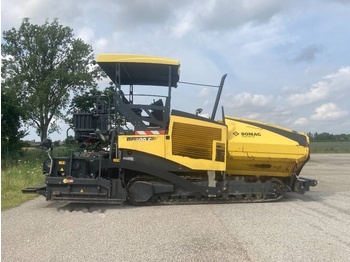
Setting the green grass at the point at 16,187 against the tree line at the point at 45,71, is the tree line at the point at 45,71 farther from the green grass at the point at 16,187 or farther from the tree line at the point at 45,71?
the green grass at the point at 16,187

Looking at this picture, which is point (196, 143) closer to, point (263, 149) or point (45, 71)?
point (263, 149)

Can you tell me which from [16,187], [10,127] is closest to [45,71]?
[10,127]

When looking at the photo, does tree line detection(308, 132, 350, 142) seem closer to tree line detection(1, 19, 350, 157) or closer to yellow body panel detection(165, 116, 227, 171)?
tree line detection(1, 19, 350, 157)

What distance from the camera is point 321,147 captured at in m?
55.7

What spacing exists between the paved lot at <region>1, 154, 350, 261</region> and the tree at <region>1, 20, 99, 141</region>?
109 feet

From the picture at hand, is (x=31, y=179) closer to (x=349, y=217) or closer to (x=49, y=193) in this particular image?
(x=49, y=193)

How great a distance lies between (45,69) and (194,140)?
37.2 metres

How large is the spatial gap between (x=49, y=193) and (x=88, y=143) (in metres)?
1.46

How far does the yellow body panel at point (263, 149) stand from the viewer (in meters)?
8.81

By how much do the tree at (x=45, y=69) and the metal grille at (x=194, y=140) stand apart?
33.4m

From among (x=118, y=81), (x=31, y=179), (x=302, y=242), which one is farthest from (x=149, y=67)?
(x=31, y=179)

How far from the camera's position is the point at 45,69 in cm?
4241

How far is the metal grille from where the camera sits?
839 cm

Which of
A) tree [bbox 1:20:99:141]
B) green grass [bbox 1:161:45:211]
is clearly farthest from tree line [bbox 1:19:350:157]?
green grass [bbox 1:161:45:211]
